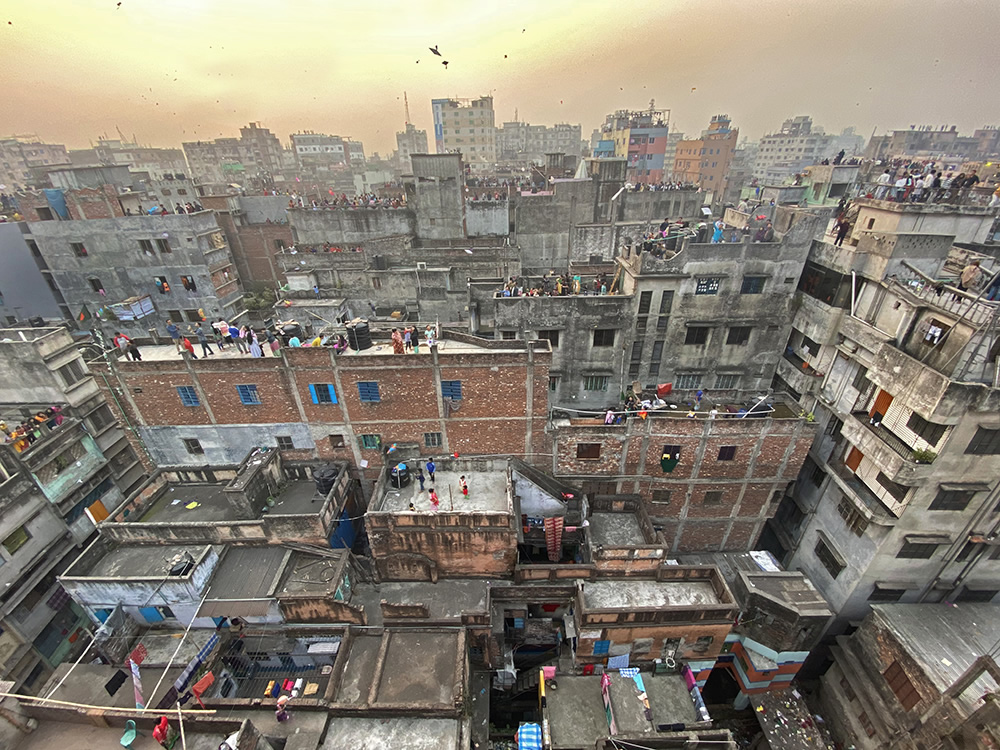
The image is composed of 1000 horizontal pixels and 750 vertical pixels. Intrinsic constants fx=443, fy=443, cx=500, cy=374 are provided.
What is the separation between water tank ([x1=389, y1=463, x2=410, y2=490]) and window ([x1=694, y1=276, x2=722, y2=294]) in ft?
77.6

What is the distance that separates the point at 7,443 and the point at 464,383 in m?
28.2

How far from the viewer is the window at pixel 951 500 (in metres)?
22.0

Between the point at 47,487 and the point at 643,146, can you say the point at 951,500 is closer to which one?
the point at 47,487

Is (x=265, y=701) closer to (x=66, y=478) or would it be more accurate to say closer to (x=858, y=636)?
(x=66, y=478)

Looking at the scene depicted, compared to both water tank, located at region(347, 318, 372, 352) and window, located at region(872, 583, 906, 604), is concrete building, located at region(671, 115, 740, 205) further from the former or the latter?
water tank, located at region(347, 318, 372, 352)

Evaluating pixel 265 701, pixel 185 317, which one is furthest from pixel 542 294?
pixel 185 317

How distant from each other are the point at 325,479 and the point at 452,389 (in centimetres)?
965

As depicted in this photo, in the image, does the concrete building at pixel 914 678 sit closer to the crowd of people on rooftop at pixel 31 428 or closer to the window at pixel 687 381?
the window at pixel 687 381

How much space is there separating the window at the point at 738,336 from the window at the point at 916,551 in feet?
51.7

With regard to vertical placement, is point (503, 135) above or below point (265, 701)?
above

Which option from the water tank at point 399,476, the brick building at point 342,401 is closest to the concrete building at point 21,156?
the brick building at point 342,401

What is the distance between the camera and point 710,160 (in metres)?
110

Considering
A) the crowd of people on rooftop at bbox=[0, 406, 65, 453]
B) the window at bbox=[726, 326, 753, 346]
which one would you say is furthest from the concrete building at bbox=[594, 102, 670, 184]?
the crowd of people on rooftop at bbox=[0, 406, 65, 453]

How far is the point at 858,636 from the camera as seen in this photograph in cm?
2434
